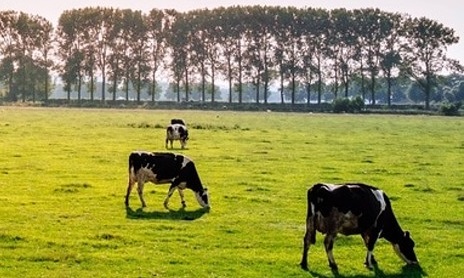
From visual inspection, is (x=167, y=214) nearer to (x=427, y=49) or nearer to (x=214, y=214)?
(x=214, y=214)

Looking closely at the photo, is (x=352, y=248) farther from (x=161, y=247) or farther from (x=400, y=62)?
(x=400, y=62)

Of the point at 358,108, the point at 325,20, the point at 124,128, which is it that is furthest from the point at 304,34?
the point at 124,128

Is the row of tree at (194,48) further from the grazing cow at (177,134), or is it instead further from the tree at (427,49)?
the grazing cow at (177,134)

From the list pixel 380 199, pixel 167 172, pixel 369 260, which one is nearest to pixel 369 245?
pixel 369 260

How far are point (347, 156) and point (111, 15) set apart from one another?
106 metres

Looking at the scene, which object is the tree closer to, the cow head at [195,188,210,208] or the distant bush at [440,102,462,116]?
the distant bush at [440,102,462,116]

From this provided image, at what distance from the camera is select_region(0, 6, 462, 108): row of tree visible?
133 m

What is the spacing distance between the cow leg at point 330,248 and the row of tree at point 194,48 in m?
119

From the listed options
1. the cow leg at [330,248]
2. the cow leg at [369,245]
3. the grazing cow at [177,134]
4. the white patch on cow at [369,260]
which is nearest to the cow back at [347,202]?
the cow leg at [369,245]

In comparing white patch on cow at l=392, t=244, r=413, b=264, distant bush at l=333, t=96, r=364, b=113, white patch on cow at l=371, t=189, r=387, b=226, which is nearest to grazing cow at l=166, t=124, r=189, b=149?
white patch on cow at l=392, t=244, r=413, b=264

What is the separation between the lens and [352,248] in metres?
15.9

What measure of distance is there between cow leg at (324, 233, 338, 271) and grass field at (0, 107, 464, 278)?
0.18 metres

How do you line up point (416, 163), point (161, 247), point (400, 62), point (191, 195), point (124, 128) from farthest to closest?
point (400, 62), point (124, 128), point (416, 163), point (191, 195), point (161, 247)

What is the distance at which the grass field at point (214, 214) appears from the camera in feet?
46.9
